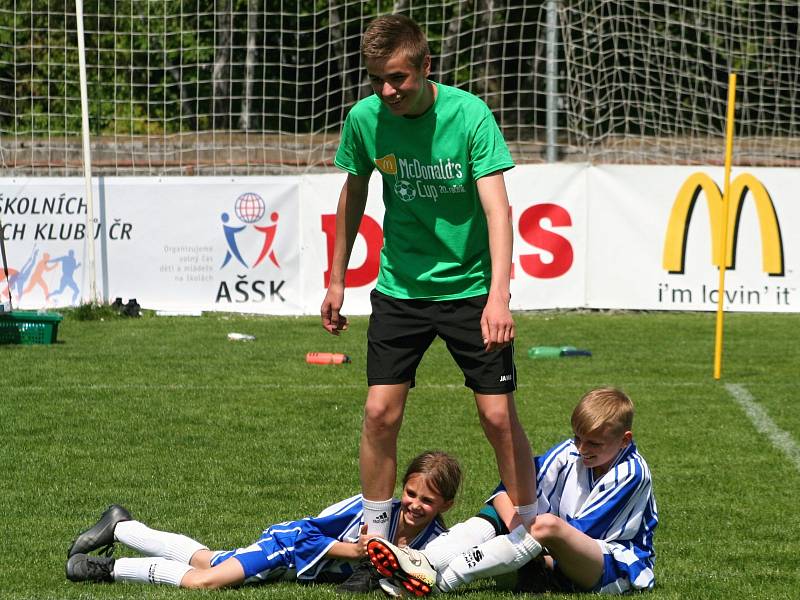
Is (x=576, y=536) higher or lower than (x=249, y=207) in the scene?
lower

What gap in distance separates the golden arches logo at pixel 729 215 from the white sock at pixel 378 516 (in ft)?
31.6

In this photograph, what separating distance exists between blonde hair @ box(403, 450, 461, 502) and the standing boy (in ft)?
0.40

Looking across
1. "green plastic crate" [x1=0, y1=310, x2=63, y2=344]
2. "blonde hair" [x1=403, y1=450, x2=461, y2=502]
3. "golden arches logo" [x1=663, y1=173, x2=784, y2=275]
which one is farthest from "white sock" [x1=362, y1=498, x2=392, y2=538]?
"golden arches logo" [x1=663, y1=173, x2=784, y2=275]

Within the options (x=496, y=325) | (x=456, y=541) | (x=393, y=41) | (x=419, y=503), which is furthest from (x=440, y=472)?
(x=393, y=41)

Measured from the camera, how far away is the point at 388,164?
4547 mm

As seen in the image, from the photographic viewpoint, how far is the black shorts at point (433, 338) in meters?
4.43

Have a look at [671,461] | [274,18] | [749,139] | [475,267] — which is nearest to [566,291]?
[749,139]

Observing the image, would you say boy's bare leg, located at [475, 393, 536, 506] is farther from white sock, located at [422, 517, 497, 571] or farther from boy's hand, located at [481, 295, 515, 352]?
boy's hand, located at [481, 295, 515, 352]

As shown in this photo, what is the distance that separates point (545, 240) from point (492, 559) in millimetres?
9549

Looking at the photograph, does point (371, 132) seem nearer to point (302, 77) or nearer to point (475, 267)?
point (475, 267)

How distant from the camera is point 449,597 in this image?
4.32 metres

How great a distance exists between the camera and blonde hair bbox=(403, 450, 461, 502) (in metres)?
4.43

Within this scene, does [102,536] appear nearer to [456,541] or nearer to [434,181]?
[456,541]

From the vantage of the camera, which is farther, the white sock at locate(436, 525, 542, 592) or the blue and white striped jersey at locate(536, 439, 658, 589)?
the blue and white striped jersey at locate(536, 439, 658, 589)
